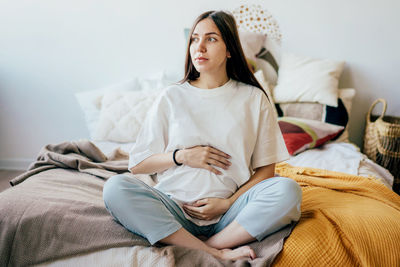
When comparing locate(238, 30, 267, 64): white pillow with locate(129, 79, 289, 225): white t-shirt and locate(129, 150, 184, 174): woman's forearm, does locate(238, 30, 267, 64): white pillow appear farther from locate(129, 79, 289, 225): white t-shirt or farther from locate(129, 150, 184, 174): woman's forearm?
locate(129, 150, 184, 174): woman's forearm

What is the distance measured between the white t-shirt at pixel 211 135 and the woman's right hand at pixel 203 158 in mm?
21

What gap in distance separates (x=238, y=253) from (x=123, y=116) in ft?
4.43

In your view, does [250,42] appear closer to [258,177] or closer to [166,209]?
[258,177]

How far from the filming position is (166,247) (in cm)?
90

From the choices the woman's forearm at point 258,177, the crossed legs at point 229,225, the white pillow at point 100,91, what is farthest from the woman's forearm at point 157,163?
the white pillow at point 100,91

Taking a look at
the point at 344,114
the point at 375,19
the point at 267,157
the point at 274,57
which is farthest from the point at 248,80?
the point at 375,19

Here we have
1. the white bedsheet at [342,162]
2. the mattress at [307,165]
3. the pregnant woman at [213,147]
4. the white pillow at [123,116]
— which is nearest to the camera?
the mattress at [307,165]

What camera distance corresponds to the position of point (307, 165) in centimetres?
163

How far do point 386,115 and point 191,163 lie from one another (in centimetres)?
185

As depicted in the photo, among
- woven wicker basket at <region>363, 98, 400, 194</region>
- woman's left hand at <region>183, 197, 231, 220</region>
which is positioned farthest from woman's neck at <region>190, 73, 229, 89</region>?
woven wicker basket at <region>363, 98, 400, 194</region>

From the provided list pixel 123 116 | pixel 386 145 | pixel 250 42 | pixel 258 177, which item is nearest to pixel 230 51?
pixel 258 177

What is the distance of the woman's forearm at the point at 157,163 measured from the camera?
1.07 meters

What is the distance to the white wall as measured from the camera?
2.27 m

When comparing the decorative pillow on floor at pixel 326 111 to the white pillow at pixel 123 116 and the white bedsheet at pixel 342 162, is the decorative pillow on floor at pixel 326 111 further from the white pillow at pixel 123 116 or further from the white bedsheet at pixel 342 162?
the white pillow at pixel 123 116
